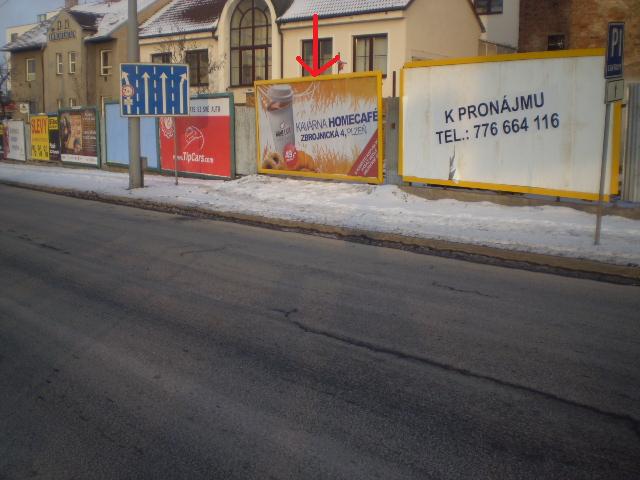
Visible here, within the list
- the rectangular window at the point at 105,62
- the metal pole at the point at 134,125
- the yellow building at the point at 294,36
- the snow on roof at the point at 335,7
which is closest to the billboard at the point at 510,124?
the metal pole at the point at 134,125

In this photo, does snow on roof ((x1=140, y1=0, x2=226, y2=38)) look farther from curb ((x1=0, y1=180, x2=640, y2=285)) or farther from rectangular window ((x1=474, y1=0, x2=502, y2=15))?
curb ((x1=0, y1=180, x2=640, y2=285))

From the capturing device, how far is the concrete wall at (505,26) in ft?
117

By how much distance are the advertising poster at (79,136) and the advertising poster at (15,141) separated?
560 centimetres

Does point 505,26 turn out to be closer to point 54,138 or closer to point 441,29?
point 441,29

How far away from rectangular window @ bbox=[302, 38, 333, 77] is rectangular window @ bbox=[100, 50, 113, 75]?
17290mm

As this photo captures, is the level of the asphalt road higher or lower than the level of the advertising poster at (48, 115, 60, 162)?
lower

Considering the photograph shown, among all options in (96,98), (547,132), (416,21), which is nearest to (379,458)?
(547,132)

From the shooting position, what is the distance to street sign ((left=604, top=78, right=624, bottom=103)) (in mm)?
8969

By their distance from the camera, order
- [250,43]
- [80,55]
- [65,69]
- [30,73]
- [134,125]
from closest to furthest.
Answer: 1. [134,125]
2. [250,43]
3. [80,55]
4. [65,69]
5. [30,73]

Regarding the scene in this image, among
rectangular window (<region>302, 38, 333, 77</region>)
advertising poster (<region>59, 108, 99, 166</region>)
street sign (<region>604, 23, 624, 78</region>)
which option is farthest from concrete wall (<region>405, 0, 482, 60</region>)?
street sign (<region>604, 23, 624, 78</region>)

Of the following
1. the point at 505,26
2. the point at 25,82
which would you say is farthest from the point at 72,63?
the point at 505,26

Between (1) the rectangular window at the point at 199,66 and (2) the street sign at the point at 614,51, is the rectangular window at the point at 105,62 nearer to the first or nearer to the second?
(1) the rectangular window at the point at 199,66

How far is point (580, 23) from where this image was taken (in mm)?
31547

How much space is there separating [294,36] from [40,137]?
505 inches
